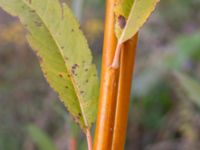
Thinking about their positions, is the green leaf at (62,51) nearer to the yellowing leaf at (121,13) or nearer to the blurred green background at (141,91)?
the yellowing leaf at (121,13)

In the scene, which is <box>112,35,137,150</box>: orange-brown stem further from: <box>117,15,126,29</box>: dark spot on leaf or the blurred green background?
the blurred green background

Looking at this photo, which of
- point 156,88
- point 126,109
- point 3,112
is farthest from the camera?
point 3,112

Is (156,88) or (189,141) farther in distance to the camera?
(156,88)

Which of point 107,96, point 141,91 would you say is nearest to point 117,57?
point 107,96

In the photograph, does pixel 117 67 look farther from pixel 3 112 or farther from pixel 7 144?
pixel 3 112

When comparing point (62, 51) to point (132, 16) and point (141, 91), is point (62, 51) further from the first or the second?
point (141, 91)

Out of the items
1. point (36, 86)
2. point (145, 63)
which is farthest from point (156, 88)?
point (36, 86)
